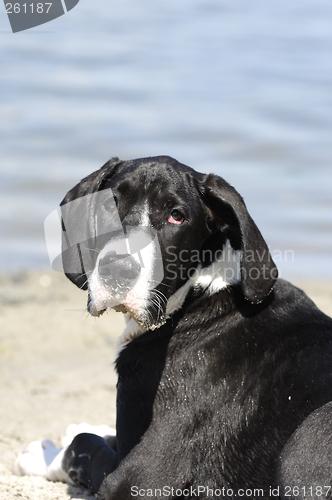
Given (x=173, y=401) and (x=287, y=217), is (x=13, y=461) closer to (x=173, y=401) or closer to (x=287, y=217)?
(x=173, y=401)

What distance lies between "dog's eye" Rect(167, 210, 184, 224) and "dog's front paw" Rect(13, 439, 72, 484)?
1.72 metres

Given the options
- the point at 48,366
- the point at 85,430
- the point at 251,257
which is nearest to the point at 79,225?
the point at 251,257

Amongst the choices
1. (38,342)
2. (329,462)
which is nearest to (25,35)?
(38,342)

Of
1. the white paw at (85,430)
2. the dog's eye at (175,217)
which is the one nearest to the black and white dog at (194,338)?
the dog's eye at (175,217)

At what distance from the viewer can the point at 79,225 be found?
3.94 metres

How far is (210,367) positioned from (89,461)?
102 centimetres

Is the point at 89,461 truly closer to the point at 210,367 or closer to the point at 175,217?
the point at 210,367

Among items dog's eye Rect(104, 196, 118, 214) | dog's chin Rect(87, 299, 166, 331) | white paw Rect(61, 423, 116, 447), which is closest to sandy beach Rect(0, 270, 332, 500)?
white paw Rect(61, 423, 116, 447)

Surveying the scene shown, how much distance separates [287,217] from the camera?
435 inches

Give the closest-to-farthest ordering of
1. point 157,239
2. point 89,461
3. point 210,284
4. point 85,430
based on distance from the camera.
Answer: point 157,239, point 210,284, point 89,461, point 85,430

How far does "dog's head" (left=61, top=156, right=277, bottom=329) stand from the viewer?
349 centimetres

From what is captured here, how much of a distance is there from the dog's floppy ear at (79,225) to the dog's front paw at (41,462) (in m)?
1.28

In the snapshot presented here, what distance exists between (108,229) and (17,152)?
10219 mm

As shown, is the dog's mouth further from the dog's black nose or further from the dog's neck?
the dog's neck
